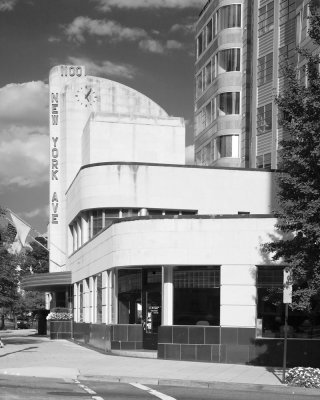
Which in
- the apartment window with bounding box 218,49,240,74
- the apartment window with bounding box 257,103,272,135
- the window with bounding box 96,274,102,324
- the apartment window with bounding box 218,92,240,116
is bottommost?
the window with bounding box 96,274,102,324

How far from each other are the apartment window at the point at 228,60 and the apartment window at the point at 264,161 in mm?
7369

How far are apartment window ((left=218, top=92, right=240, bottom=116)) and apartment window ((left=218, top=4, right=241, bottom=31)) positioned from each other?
5243 mm

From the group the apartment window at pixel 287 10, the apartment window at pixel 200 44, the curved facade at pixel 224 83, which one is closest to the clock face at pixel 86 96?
the curved facade at pixel 224 83

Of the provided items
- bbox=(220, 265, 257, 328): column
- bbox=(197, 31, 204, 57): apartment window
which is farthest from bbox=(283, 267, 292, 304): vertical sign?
bbox=(197, 31, 204, 57): apartment window

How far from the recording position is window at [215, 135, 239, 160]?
5350 centimetres

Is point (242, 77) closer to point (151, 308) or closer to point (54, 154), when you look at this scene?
point (54, 154)

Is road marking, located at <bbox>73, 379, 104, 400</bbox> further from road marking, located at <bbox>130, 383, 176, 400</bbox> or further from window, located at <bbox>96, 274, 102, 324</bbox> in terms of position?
window, located at <bbox>96, 274, 102, 324</bbox>

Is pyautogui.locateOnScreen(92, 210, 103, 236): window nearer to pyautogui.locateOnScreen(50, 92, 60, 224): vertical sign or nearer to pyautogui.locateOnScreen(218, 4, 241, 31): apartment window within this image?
pyautogui.locateOnScreen(50, 92, 60, 224): vertical sign

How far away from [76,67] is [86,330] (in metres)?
29.3

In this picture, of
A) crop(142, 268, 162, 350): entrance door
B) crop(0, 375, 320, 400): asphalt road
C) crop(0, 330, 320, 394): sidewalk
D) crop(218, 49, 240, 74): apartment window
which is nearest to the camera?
crop(0, 375, 320, 400): asphalt road

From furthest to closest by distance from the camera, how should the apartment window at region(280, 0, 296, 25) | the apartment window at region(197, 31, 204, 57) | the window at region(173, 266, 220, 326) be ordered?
the apartment window at region(197, 31, 204, 57) → the apartment window at region(280, 0, 296, 25) → the window at region(173, 266, 220, 326)

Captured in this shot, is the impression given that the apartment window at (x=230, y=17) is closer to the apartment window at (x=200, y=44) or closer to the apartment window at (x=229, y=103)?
the apartment window at (x=200, y=44)

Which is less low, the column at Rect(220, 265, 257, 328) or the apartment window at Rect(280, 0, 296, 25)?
the apartment window at Rect(280, 0, 296, 25)

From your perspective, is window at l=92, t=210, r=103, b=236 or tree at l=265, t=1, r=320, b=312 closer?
tree at l=265, t=1, r=320, b=312
